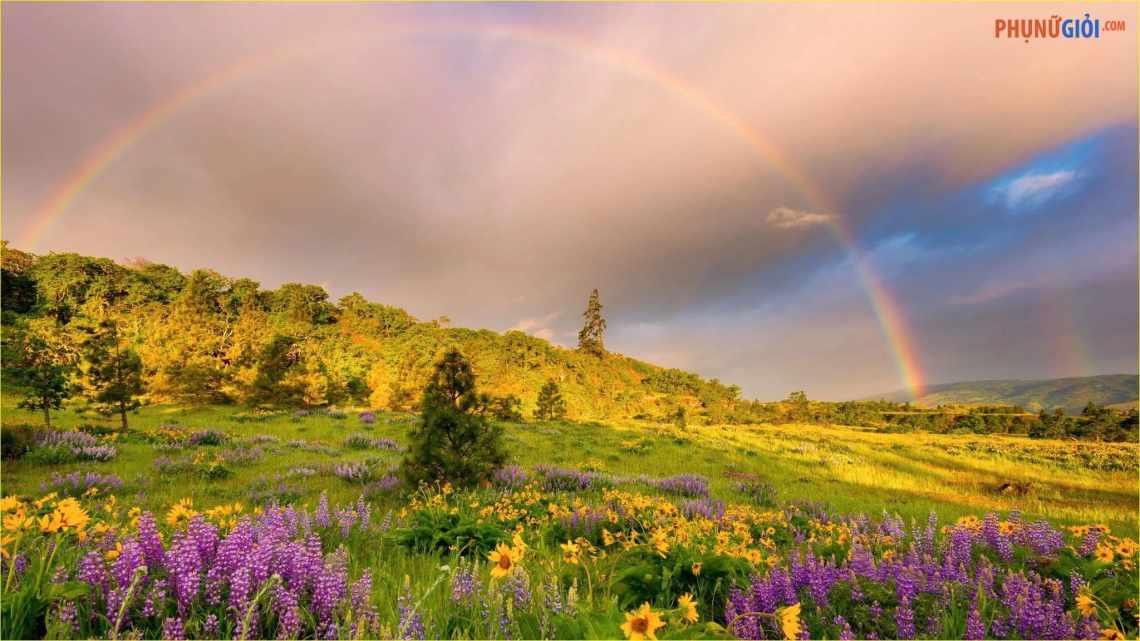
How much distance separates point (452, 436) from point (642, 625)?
6.60m

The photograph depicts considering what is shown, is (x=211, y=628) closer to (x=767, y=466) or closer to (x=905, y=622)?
(x=905, y=622)

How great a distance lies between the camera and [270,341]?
33438 mm

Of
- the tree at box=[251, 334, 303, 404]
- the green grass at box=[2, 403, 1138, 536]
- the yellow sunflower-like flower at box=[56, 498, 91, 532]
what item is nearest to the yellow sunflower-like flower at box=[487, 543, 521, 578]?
the yellow sunflower-like flower at box=[56, 498, 91, 532]

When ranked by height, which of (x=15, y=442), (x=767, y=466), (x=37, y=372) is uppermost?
(x=37, y=372)

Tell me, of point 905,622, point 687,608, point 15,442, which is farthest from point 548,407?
point 687,608

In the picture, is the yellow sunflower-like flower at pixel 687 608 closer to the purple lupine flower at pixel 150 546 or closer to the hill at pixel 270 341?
the purple lupine flower at pixel 150 546

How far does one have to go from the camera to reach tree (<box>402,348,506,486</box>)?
24.5 ft

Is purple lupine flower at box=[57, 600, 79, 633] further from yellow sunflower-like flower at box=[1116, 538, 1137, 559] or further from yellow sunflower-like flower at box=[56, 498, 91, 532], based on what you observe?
yellow sunflower-like flower at box=[1116, 538, 1137, 559]

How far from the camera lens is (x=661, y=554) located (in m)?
3.03

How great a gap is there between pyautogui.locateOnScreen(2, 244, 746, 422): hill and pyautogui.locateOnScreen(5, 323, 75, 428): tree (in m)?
13.8

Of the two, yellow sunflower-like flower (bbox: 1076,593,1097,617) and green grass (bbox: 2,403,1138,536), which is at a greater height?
yellow sunflower-like flower (bbox: 1076,593,1097,617)

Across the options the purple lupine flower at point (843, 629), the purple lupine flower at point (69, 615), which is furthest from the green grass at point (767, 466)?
the purple lupine flower at point (843, 629)

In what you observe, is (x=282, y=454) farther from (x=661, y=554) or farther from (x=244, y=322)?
(x=244, y=322)

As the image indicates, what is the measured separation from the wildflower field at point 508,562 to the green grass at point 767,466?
0.17 m
